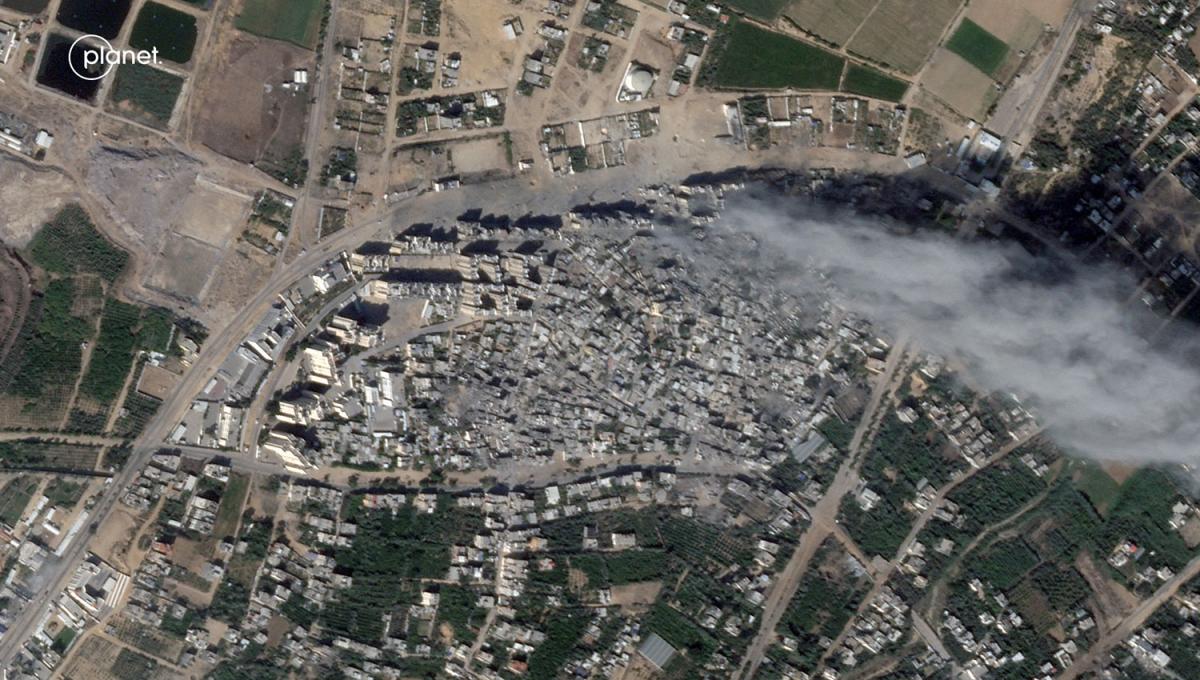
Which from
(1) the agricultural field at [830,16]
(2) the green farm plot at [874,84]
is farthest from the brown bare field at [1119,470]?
(1) the agricultural field at [830,16]

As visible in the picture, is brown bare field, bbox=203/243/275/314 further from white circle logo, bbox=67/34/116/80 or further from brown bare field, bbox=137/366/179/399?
white circle logo, bbox=67/34/116/80

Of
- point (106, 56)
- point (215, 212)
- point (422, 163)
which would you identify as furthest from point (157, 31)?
point (422, 163)

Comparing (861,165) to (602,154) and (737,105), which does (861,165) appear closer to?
(737,105)

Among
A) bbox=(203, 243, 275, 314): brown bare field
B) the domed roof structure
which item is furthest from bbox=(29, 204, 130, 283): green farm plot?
the domed roof structure

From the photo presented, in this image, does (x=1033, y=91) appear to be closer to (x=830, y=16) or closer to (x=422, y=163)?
(x=830, y=16)

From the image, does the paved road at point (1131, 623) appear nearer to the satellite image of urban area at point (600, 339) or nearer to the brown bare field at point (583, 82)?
the satellite image of urban area at point (600, 339)

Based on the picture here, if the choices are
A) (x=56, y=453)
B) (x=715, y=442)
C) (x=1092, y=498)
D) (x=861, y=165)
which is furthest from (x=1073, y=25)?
(x=56, y=453)

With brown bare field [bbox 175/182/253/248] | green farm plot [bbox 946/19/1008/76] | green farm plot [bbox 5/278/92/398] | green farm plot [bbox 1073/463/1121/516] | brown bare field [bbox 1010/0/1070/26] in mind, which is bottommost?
green farm plot [bbox 5/278/92/398]
